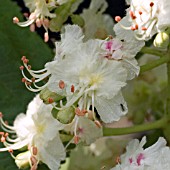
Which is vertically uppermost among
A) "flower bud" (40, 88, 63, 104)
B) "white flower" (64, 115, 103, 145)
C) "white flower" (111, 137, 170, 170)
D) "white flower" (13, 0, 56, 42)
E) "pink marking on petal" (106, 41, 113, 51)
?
"white flower" (13, 0, 56, 42)

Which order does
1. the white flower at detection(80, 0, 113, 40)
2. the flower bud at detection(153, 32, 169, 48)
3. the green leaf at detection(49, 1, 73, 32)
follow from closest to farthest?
the flower bud at detection(153, 32, 169, 48)
the green leaf at detection(49, 1, 73, 32)
the white flower at detection(80, 0, 113, 40)

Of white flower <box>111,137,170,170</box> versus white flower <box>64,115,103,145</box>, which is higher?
white flower <box>64,115,103,145</box>

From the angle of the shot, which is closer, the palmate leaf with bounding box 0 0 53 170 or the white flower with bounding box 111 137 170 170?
the white flower with bounding box 111 137 170 170

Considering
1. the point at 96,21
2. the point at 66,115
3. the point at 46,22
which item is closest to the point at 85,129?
the point at 66,115

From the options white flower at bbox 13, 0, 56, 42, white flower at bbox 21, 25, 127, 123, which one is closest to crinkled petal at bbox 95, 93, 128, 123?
white flower at bbox 21, 25, 127, 123

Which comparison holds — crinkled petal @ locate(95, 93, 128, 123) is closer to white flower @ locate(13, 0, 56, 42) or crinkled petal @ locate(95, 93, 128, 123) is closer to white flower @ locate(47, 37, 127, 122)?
white flower @ locate(47, 37, 127, 122)

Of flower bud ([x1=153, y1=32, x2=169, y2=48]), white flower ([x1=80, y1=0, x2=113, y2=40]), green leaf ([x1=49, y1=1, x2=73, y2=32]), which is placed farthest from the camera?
white flower ([x1=80, y1=0, x2=113, y2=40])

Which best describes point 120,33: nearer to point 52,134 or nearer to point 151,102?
point 52,134

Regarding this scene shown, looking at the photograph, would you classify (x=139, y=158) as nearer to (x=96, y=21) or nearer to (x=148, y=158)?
(x=148, y=158)
